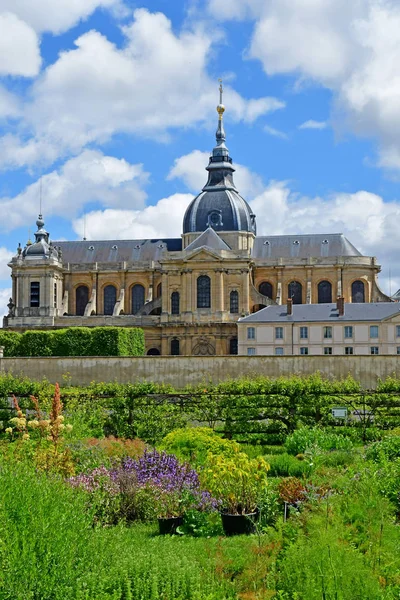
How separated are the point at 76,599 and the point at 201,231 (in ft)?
214

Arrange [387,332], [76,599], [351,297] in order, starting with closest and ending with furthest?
[76,599]
[387,332]
[351,297]

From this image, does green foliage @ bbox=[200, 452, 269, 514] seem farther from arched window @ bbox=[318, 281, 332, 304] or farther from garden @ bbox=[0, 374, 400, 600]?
arched window @ bbox=[318, 281, 332, 304]

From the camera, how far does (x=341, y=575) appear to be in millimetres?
7555

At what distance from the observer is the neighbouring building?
54656 mm

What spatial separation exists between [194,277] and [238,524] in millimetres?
54525

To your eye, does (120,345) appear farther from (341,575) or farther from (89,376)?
(341,575)

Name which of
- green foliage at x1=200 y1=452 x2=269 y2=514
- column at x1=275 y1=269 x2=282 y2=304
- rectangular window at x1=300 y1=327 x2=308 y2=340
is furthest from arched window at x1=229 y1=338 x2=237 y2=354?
green foliage at x1=200 y1=452 x2=269 y2=514

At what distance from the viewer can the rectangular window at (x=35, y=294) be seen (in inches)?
2788

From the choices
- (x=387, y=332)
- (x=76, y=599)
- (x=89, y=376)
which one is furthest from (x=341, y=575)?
(x=387, y=332)

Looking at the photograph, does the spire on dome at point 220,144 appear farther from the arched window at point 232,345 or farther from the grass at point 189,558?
the grass at point 189,558

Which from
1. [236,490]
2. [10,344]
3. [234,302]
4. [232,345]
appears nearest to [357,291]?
[234,302]

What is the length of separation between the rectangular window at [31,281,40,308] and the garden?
5045 cm

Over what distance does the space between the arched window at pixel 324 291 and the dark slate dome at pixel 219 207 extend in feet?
27.7

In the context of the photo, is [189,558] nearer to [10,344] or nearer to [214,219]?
[10,344]
